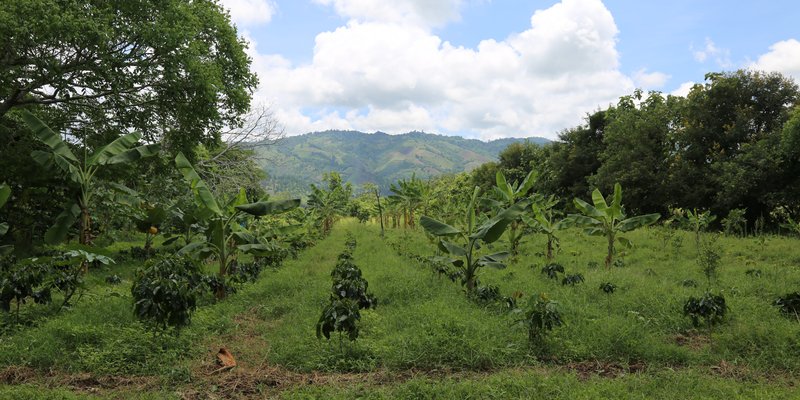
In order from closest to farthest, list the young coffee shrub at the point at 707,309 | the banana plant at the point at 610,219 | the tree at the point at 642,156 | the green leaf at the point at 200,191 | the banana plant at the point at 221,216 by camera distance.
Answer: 1. the young coffee shrub at the point at 707,309
2. the green leaf at the point at 200,191
3. the banana plant at the point at 221,216
4. the banana plant at the point at 610,219
5. the tree at the point at 642,156

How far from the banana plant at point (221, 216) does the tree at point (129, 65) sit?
3177mm

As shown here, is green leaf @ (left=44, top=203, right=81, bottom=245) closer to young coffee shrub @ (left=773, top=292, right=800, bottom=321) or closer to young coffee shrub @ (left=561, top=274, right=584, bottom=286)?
young coffee shrub @ (left=561, top=274, right=584, bottom=286)

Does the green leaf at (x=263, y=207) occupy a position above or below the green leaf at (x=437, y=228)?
above

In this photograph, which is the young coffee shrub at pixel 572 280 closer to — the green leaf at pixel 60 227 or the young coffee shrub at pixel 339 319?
the young coffee shrub at pixel 339 319

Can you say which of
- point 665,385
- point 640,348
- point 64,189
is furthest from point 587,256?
point 64,189

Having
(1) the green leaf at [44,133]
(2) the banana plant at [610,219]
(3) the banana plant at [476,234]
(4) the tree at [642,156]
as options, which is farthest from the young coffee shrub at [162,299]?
(4) the tree at [642,156]

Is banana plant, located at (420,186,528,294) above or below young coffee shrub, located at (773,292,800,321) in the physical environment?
above

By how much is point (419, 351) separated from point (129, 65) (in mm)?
9388

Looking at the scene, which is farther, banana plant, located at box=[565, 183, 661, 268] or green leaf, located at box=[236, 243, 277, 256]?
banana plant, located at box=[565, 183, 661, 268]

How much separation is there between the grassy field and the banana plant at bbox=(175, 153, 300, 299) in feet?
3.69

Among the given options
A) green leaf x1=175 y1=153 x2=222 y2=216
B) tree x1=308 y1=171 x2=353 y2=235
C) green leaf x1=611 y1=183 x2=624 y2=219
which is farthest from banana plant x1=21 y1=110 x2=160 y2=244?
tree x1=308 y1=171 x2=353 y2=235

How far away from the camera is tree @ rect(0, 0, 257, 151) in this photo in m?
8.30

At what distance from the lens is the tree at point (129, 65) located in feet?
27.2

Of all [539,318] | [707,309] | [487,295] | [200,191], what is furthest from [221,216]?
[707,309]
